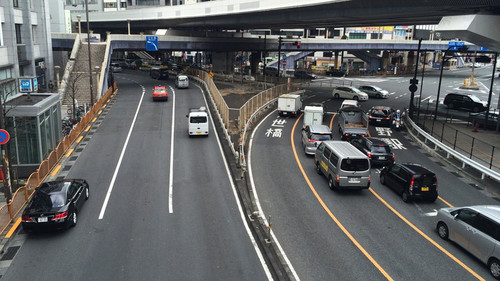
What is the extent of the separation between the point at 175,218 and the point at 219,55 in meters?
64.8

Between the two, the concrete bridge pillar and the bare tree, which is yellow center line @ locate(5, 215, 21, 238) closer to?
the bare tree

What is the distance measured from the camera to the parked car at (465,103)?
46.9 m

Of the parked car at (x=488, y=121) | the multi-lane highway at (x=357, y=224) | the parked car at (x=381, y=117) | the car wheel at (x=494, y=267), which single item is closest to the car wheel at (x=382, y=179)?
the multi-lane highway at (x=357, y=224)

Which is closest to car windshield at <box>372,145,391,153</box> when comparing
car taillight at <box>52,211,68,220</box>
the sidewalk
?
the sidewalk

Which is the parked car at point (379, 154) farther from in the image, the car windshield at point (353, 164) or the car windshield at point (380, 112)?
the car windshield at point (380, 112)

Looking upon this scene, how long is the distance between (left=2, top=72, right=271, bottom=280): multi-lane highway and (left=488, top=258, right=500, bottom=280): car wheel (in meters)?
7.44

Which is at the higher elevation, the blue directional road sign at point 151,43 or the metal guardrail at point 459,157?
the blue directional road sign at point 151,43

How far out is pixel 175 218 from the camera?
18.2 meters

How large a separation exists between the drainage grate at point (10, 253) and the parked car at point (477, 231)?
16.2 m

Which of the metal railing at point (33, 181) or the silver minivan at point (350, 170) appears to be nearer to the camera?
the metal railing at point (33, 181)

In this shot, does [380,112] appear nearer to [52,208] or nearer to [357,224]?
[357,224]

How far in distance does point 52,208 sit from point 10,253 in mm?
2073

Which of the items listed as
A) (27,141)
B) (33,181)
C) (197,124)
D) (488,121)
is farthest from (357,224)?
(488,121)

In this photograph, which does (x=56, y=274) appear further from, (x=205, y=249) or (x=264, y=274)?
(x=264, y=274)
